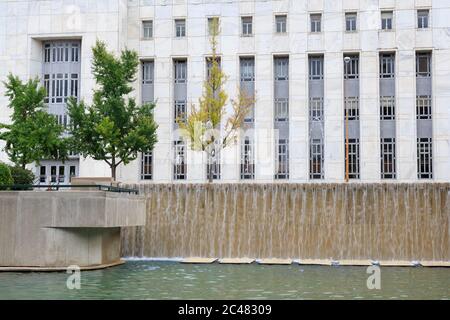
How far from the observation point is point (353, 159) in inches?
1852

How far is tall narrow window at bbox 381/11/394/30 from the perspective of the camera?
47344 mm

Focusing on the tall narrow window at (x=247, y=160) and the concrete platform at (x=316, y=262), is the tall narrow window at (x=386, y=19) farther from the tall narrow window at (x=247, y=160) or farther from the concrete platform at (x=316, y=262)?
the concrete platform at (x=316, y=262)

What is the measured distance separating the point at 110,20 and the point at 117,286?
102 ft

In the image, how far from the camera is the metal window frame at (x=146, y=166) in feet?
160

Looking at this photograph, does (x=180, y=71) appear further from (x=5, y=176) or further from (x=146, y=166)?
(x=5, y=176)

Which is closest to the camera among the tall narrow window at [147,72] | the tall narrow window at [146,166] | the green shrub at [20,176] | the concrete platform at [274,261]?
the green shrub at [20,176]

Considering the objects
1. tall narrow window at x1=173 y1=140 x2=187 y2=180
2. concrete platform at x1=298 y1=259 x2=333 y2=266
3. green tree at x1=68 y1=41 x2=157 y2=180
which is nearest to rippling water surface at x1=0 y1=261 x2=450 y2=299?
concrete platform at x1=298 y1=259 x2=333 y2=266

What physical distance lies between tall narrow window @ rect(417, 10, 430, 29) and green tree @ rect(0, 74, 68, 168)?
26.5 meters

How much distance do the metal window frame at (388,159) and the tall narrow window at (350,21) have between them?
27.2 feet

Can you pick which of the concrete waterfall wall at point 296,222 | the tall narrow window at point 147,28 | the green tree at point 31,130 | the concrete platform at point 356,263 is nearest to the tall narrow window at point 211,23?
the tall narrow window at point 147,28

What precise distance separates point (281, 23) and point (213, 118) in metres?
11.2

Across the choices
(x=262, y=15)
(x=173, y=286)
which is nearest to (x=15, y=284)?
(x=173, y=286)

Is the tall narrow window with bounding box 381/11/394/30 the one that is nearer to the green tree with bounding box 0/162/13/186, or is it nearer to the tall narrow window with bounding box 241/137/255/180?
the tall narrow window with bounding box 241/137/255/180
